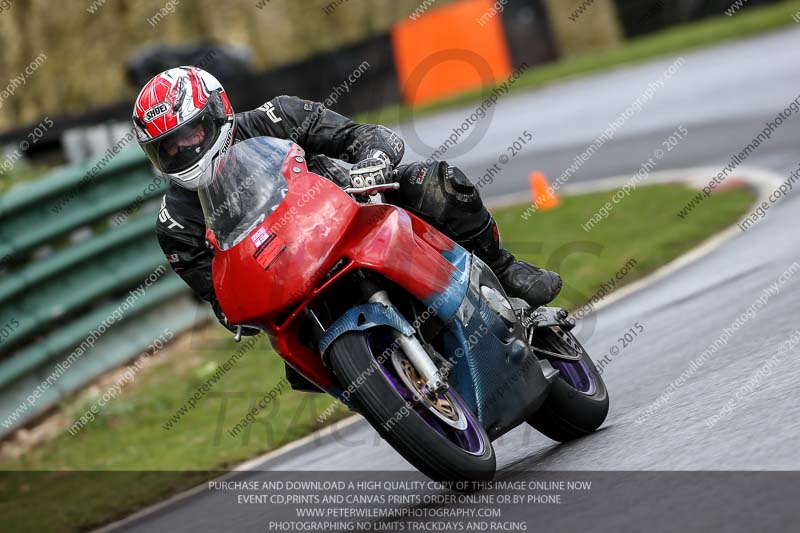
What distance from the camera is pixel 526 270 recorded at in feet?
19.5

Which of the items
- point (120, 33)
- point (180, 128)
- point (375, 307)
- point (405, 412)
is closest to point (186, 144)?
point (180, 128)

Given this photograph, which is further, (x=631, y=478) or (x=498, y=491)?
(x=498, y=491)

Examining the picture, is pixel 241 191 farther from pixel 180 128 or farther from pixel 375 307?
→ pixel 375 307

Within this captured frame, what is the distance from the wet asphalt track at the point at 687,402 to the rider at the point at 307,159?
2.84 feet

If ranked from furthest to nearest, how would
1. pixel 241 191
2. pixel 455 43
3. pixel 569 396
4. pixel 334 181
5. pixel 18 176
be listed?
pixel 455 43 → pixel 18 176 → pixel 334 181 → pixel 569 396 → pixel 241 191

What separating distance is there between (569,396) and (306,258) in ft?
4.98

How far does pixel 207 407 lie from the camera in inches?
368

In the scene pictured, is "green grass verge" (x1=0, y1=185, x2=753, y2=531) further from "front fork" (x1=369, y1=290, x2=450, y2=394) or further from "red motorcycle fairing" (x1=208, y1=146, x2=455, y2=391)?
"front fork" (x1=369, y1=290, x2=450, y2=394)

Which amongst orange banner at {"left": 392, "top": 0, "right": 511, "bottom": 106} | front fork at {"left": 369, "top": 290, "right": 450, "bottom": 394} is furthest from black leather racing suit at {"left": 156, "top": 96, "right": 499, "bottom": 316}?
orange banner at {"left": 392, "top": 0, "right": 511, "bottom": 106}

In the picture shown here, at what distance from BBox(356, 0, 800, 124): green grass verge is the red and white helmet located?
16.3 m

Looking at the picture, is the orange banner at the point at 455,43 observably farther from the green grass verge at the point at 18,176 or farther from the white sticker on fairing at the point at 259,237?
the white sticker on fairing at the point at 259,237

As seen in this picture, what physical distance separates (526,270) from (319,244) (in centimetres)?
143

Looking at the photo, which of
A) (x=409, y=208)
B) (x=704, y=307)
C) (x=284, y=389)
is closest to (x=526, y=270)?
(x=409, y=208)

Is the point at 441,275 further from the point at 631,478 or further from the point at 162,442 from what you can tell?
the point at 162,442
